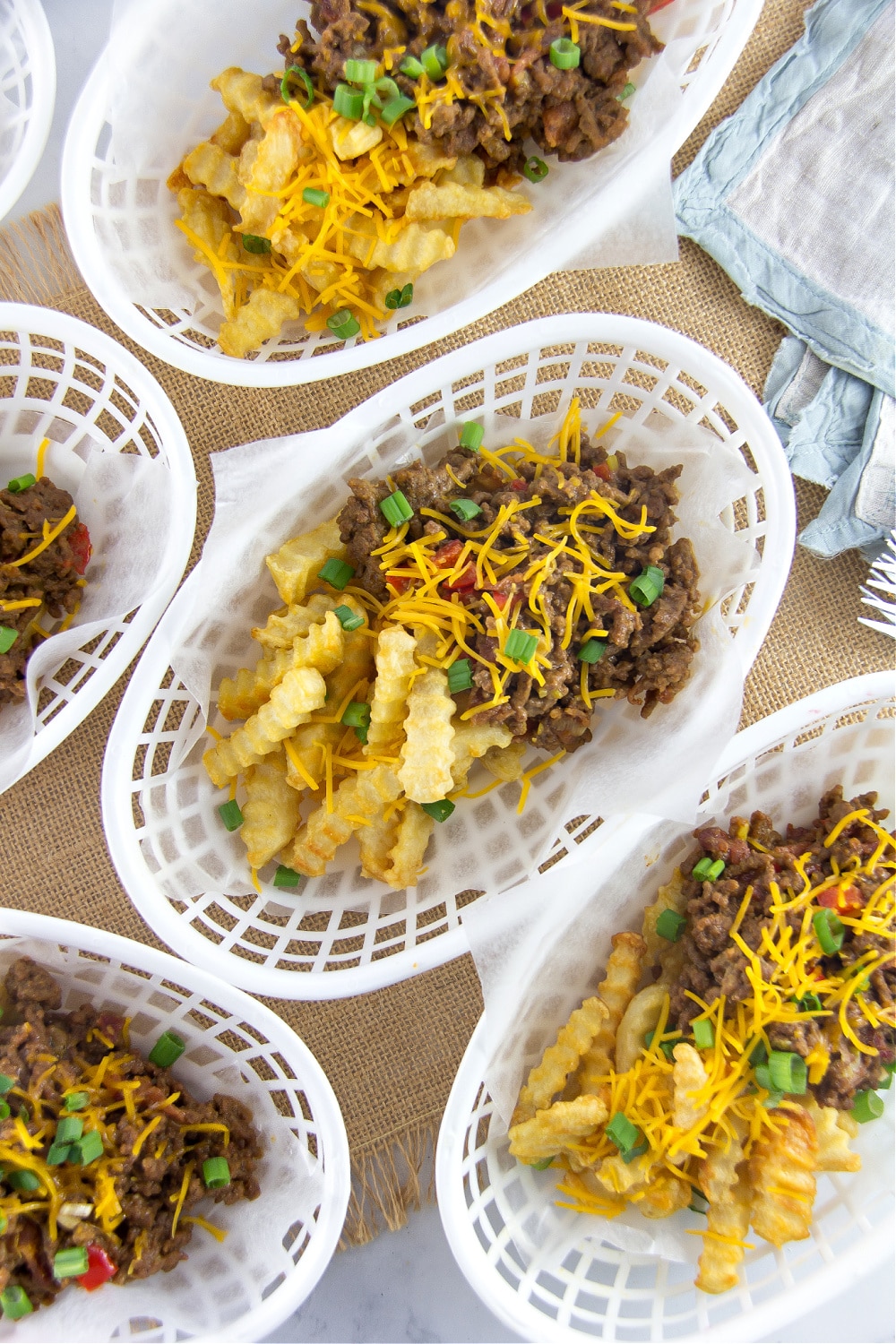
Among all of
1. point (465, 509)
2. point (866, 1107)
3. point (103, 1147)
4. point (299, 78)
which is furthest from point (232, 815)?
point (299, 78)

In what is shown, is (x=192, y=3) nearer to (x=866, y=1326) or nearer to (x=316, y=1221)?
(x=316, y=1221)

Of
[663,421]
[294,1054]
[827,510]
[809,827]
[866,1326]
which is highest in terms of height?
[663,421]

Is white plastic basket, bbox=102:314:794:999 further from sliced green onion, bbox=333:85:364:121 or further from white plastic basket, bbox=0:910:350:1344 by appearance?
sliced green onion, bbox=333:85:364:121

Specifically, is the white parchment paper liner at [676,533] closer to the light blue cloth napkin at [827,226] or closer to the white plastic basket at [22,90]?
the light blue cloth napkin at [827,226]

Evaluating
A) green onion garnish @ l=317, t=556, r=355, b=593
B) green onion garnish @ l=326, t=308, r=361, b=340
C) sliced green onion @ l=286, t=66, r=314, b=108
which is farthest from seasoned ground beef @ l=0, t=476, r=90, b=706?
sliced green onion @ l=286, t=66, r=314, b=108

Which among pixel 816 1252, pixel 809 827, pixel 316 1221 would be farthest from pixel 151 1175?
pixel 809 827

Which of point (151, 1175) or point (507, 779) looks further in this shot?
point (507, 779)

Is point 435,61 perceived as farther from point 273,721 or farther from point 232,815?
point 232,815
